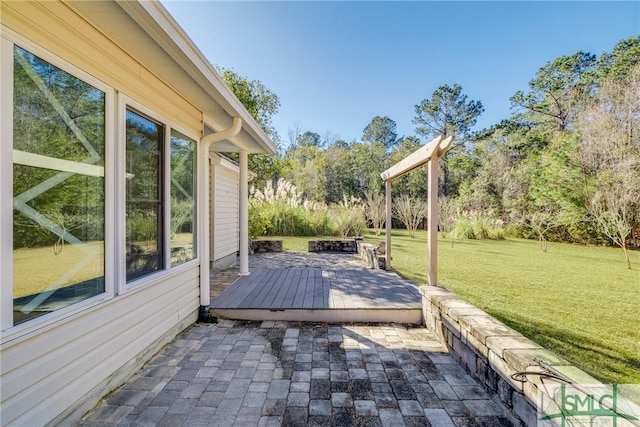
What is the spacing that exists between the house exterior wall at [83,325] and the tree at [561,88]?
2271cm

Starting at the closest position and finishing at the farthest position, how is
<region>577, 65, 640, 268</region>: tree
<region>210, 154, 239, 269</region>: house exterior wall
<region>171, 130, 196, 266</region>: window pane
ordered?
<region>171, 130, 196, 266</region>: window pane, <region>210, 154, 239, 269</region>: house exterior wall, <region>577, 65, 640, 268</region>: tree

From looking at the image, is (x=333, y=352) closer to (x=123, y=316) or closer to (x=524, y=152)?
(x=123, y=316)

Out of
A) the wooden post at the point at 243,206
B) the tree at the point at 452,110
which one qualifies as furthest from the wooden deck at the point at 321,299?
the tree at the point at 452,110

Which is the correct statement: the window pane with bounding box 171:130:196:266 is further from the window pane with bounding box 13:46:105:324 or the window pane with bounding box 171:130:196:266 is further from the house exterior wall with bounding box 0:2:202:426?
the window pane with bounding box 13:46:105:324

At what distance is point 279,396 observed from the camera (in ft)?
6.66

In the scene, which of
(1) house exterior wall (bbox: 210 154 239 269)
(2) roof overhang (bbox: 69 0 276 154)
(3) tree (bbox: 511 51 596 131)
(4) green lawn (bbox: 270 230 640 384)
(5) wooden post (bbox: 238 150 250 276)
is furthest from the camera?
(3) tree (bbox: 511 51 596 131)

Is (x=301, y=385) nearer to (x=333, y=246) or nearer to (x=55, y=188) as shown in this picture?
(x=55, y=188)

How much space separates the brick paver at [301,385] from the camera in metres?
1.81

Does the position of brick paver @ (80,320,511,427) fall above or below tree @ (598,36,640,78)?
below

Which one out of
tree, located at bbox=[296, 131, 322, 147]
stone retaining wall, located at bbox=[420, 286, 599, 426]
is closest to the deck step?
stone retaining wall, located at bbox=[420, 286, 599, 426]

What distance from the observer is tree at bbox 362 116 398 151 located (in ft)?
95.9

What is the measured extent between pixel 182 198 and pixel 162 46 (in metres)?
1.65

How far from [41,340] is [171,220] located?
1.57 m

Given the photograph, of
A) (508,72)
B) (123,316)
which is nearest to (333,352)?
(123,316)
